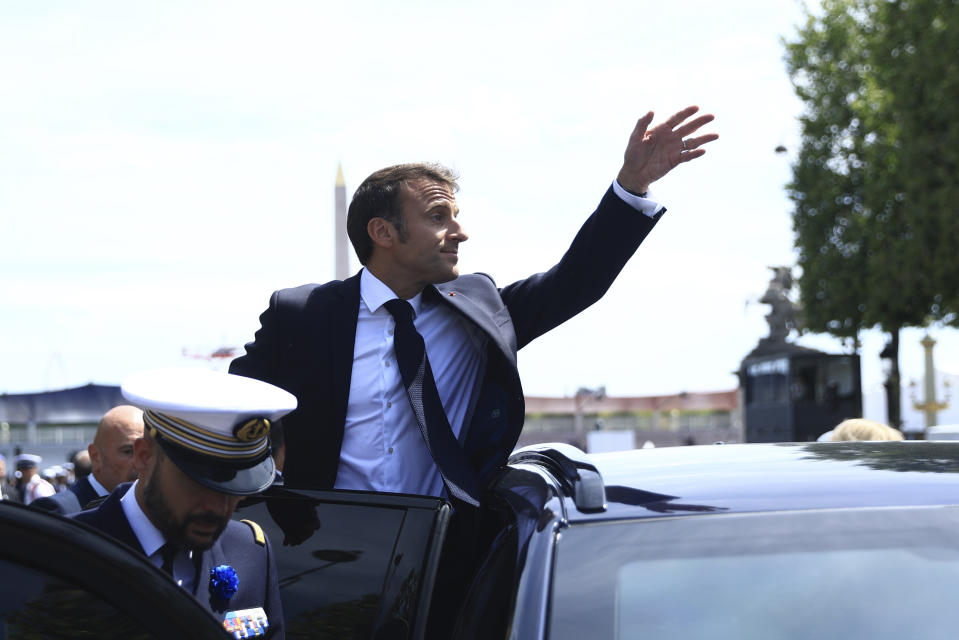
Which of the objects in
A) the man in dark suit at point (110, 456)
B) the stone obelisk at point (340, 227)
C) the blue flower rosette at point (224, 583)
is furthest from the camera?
the stone obelisk at point (340, 227)

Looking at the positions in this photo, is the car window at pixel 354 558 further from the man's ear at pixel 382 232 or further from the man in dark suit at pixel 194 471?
the man's ear at pixel 382 232

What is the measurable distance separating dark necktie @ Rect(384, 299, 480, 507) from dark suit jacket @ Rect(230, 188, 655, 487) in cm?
10

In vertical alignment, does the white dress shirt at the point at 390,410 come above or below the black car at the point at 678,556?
above

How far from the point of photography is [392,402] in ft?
10.4

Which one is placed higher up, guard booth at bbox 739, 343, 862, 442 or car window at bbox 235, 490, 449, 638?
→ guard booth at bbox 739, 343, 862, 442

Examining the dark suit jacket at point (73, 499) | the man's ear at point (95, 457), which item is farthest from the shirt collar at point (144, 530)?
the man's ear at point (95, 457)

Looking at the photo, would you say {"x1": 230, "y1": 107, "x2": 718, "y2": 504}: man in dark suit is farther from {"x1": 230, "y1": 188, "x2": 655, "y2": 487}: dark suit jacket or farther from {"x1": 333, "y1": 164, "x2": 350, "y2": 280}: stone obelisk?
{"x1": 333, "y1": 164, "x2": 350, "y2": 280}: stone obelisk

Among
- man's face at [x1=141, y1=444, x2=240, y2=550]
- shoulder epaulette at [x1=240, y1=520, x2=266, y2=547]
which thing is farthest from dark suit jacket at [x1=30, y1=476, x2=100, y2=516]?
man's face at [x1=141, y1=444, x2=240, y2=550]

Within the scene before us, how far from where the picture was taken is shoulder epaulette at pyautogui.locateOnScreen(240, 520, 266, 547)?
2.65m

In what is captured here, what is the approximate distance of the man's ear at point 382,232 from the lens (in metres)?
3.38

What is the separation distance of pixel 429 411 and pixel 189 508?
854 mm

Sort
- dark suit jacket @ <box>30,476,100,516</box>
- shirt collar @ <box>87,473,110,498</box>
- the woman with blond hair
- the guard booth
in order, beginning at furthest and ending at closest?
the guard booth → the woman with blond hair → shirt collar @ <box>87,473,110,498</box> → dark suit jacket @ <box>30,476,100,516</box>

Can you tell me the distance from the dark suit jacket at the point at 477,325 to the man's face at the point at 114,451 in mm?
2481

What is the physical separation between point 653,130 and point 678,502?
141cm
